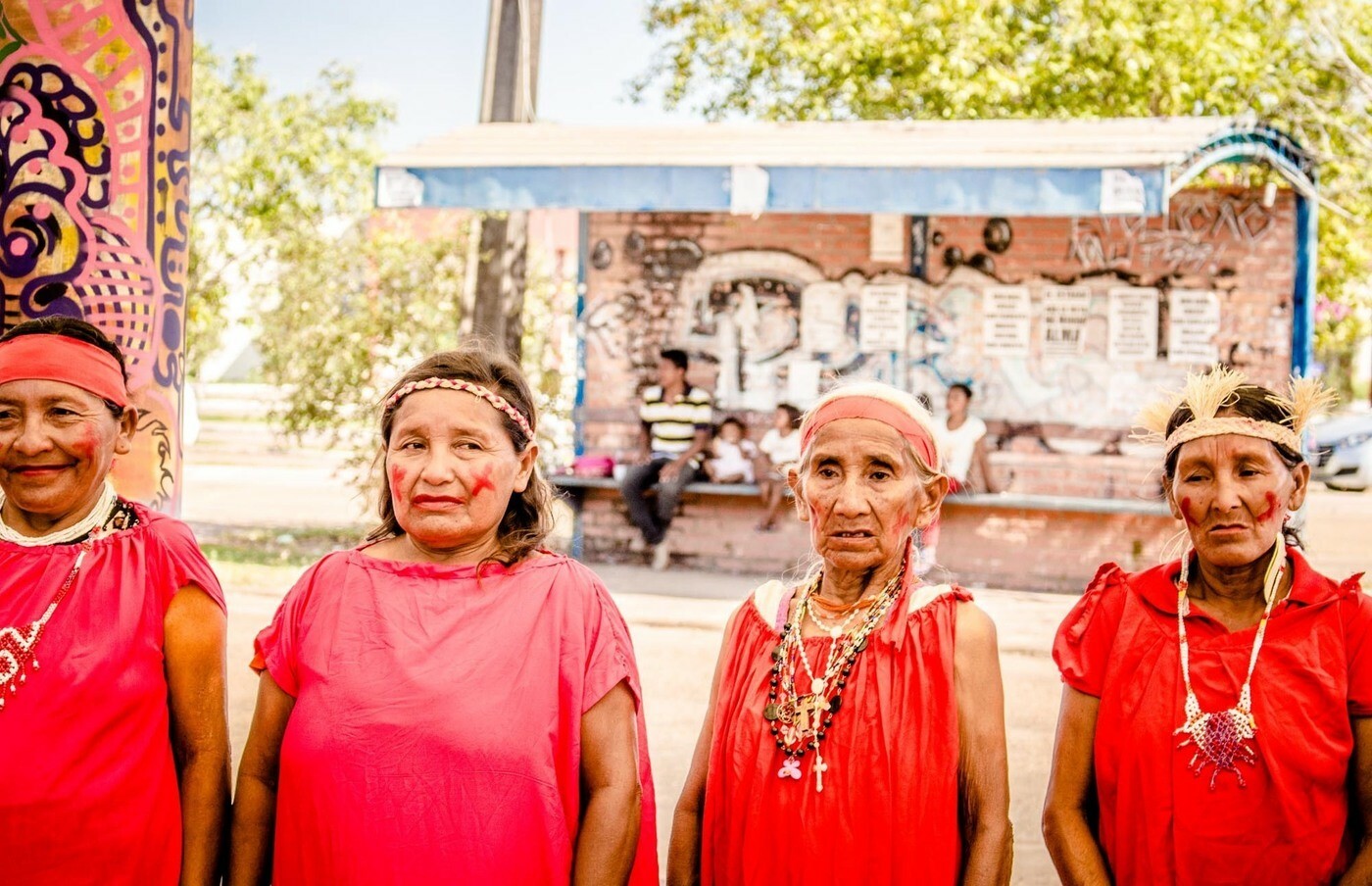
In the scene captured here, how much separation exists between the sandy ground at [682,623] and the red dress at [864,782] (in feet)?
9.30

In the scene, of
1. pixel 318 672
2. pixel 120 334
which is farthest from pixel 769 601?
pixel 120 334

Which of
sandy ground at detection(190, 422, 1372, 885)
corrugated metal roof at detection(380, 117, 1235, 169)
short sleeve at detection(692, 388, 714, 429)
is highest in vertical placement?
corrugated metal roof at detection(380, 117, 1235, 169)

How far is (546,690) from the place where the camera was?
239 cm

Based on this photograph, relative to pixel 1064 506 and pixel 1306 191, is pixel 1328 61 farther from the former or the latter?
pixel 1064 506

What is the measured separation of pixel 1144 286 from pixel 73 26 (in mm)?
9194

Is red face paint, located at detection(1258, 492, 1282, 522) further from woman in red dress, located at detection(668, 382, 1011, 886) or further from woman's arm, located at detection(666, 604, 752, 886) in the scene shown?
woman's arm, located at detection(666, 604, 752, 886)

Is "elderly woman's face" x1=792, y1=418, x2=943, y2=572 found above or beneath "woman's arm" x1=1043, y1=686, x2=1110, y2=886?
above

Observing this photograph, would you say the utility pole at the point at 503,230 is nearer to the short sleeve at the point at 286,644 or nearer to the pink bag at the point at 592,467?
the pink bag at the point at 592,467

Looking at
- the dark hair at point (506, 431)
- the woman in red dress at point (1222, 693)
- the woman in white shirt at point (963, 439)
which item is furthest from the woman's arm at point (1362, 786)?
the woman in white shirt at point (963, 439)

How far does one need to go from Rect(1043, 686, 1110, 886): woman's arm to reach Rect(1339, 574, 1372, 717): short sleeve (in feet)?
1.47

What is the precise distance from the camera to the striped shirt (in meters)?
11.4

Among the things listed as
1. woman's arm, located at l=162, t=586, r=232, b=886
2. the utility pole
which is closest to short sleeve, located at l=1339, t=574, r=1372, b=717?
woman's arm, located at l=162, t=586, r=232, b=886

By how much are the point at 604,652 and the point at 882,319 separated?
9.39 meters

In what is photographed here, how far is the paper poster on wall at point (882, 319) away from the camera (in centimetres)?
1152
